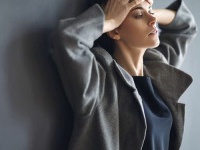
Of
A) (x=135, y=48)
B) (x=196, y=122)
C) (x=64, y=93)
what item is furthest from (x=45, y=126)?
(x=196, y=122)

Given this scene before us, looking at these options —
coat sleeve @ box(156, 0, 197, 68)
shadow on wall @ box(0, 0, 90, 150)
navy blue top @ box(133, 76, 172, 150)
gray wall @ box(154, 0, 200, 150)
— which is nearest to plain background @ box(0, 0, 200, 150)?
shadow on wall @ box(0, 0, 90, 150)

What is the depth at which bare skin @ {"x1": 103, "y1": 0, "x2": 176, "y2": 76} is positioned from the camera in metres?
1.01

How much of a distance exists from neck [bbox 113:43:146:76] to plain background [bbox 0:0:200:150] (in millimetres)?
186

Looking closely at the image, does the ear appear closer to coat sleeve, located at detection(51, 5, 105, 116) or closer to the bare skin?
the bare skin

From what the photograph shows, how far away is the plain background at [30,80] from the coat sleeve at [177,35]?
394 millimetres

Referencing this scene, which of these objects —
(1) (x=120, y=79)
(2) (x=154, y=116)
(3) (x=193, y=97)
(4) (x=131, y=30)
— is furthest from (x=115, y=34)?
(3) (x=193, y=97)

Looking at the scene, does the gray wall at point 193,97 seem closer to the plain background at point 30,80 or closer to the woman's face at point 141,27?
the woman's face at point 141,27

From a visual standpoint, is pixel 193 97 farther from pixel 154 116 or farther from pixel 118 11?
pixel 118 11

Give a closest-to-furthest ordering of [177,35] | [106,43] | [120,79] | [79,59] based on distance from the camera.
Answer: [79,59] < [120,79] < [106,43] < [177,35]

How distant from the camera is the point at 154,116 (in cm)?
103

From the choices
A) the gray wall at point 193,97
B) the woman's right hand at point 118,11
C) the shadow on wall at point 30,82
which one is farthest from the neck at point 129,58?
the gray wall at point 193,97

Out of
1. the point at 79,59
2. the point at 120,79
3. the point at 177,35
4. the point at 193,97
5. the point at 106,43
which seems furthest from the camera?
the point at 193,97

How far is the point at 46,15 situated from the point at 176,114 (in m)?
0.48

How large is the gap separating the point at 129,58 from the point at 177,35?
268 mm
